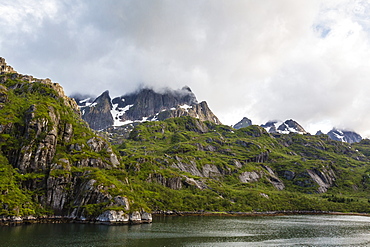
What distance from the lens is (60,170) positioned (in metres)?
182

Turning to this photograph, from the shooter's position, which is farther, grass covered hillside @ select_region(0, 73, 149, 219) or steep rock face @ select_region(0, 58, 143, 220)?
steep rock face @ select_region(0, 58, 143, 220)

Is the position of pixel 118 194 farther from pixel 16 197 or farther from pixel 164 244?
pixel 164 244

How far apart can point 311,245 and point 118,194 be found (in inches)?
4201

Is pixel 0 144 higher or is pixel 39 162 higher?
pixel 0 144

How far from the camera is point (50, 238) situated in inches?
4122

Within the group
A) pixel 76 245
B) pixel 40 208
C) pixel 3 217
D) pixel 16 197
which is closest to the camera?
pixel 76 245

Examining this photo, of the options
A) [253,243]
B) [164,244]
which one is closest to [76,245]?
[164,244]

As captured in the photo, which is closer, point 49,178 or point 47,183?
point 47,183

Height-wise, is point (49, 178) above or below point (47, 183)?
above

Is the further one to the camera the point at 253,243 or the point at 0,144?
the point at 0,144

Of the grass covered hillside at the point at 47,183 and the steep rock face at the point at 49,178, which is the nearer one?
the grass covered hillside at the point at 47,183

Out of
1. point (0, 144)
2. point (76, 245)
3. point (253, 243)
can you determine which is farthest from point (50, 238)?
point (0, 144)

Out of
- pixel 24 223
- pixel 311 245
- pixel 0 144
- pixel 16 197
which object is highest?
pixel 0 144

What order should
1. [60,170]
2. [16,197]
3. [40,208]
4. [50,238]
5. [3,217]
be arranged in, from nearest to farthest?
[50,238]
[3,217]
[16,197]
[40,208]
[60,170]
